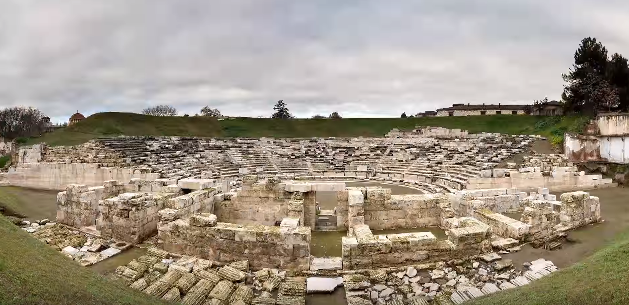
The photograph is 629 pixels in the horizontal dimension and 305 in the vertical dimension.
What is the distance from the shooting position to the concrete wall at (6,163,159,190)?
22.4 m

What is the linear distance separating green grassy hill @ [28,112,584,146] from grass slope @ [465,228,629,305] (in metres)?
31.2

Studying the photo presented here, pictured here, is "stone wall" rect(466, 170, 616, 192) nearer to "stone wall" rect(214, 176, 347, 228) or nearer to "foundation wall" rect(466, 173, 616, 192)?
"foundation wall" rect(466, 173, 616, 192)

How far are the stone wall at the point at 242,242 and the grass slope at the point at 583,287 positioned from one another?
3.91m

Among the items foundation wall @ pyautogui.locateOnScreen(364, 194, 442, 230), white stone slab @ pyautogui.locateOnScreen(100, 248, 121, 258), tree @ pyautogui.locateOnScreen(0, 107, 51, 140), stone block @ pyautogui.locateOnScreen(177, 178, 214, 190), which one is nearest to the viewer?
white stone slab @ pyautogui.locateOnScreen(100, 248, 121, 258)

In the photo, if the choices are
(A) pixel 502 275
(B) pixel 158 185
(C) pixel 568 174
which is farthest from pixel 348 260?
(C) pixel 568 174

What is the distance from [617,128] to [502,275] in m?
20.2

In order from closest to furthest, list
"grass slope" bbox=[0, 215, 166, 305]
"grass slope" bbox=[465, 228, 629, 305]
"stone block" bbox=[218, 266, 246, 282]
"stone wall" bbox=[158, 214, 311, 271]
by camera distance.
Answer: "grass slope" bbox=[0, 215, 166, 305], "grass slope" bbox=[465, 228, 629, 305], "stone block" bbox=[218, 266, 246, 282], "stone wall" bbox=[158, 214, 311, 271]

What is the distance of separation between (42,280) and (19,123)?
64382mm

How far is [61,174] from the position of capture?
75.5ft

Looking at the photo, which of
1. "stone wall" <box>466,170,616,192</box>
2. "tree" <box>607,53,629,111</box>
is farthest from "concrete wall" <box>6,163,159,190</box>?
"tree" <box>607,53,629,111</box>

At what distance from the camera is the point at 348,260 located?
27.7 feet

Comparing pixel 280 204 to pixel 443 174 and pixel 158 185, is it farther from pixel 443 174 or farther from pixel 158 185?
pixel 443 174

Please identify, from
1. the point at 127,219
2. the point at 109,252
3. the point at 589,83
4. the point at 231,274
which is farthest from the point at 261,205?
the point at 589,83

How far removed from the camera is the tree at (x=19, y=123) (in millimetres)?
53156
